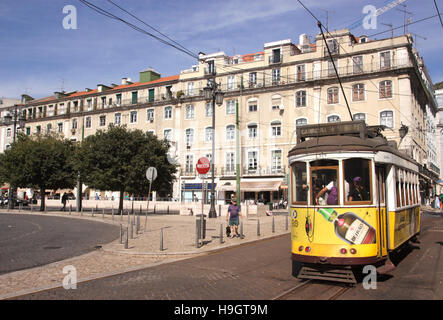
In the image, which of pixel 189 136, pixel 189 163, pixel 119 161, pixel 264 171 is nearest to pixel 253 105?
pixel 264 171

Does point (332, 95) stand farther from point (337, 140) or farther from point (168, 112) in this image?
point (337, 140)

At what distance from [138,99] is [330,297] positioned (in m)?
52.0

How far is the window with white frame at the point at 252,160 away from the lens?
1815 inches

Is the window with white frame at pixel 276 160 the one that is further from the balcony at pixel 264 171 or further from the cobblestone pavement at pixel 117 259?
the cobblestone pavement at pixel 117 259

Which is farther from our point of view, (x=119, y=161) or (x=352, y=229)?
(x=119, y=161)

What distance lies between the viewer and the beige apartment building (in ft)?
130

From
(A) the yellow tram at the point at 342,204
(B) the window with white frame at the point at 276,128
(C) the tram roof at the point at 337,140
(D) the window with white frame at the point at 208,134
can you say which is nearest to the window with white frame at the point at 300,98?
(B) the window with white frame at the point at 276,128

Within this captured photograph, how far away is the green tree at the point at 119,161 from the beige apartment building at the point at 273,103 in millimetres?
8136

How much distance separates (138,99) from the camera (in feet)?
182

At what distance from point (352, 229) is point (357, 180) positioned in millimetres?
953

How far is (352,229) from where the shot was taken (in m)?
7.14

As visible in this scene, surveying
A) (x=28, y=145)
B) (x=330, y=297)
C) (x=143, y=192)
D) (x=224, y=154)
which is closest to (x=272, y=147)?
(x=224, y=154)

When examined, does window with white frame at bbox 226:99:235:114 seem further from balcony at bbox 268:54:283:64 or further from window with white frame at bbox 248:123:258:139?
balcony at bbox 268:54:283:64

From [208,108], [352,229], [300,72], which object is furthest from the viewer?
[208,108]
